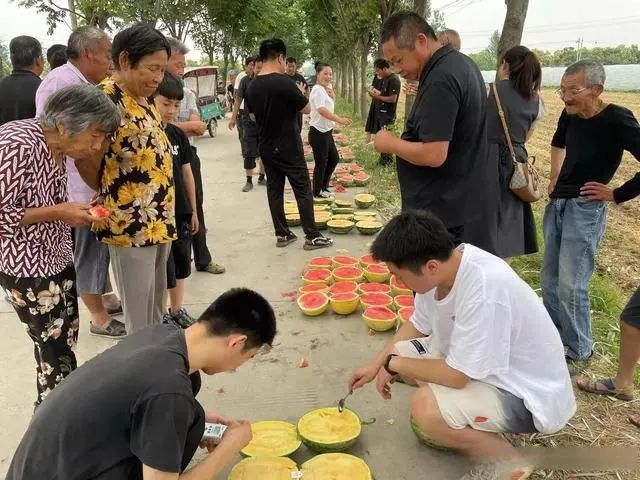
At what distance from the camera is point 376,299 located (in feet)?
14.6

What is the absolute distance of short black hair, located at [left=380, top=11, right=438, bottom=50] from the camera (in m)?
2.81

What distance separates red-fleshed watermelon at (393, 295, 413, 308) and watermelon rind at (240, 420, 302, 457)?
1756 millimetres

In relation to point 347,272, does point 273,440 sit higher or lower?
lower

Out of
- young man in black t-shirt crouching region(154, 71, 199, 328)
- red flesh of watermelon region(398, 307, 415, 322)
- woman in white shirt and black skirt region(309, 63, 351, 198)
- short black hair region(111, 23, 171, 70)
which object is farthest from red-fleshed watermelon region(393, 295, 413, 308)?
woman in white shirt and black skirt region(309, 63, 351, 198)

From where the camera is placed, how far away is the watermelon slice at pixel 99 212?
2.58 meters

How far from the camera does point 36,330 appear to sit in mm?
2561

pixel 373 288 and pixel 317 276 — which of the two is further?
pixel 317 276

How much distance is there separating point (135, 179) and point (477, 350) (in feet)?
6.78

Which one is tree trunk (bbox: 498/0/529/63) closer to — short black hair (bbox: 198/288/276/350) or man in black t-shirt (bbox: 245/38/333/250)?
man in black t-shirt (bbox: 245/38/333/250)

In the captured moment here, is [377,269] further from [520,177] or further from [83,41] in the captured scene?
[83,41]

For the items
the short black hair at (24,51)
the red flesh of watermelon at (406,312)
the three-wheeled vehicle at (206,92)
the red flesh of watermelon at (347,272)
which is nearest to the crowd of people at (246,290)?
the short black hair at (24,51)

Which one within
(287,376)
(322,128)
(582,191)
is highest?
(322,128)

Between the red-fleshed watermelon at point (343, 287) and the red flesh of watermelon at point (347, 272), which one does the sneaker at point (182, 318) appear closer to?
the red-fleshed watermelon at point (343, 287)

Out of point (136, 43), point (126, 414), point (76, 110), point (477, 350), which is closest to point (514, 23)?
point (136, 43)
